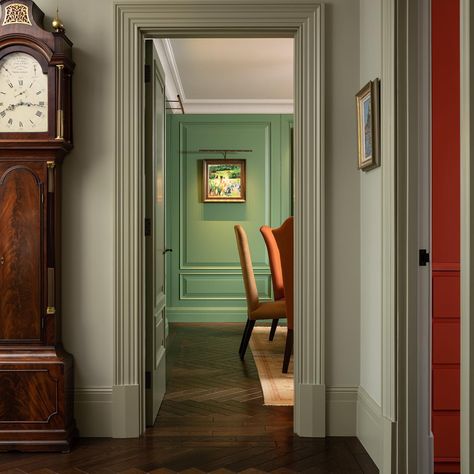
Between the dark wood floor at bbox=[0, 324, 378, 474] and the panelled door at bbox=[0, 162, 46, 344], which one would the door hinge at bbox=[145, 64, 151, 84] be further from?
the dark wood floor at bbox=[0, 324, 378, 474]

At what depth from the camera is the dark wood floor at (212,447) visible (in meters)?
2.86

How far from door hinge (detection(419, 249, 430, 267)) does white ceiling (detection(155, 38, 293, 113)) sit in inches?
126

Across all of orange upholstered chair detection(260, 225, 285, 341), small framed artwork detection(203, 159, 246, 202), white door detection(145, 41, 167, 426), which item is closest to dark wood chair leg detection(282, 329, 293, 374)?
orange upholstered chair detection(260, 225, 285, 341)

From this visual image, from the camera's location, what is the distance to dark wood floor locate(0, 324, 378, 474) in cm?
286

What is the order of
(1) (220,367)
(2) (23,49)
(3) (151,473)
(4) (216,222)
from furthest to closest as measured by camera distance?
(4) (216,222) < (1) (220,367) < (2) (23,49) < (3) (151,473)

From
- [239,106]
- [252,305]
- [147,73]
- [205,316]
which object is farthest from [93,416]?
[239,106]

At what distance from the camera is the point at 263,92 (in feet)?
24.0

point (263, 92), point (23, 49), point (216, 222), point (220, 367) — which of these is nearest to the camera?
point (23, 49)

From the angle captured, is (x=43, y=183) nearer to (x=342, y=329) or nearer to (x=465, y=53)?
(x=342, y=329)

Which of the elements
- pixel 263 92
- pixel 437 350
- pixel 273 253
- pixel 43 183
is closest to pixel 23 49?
pixel 43 183

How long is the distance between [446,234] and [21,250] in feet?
6.80

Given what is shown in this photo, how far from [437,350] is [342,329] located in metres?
0.63

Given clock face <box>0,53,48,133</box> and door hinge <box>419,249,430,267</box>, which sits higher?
clock face <box>0,53,48,133</box>

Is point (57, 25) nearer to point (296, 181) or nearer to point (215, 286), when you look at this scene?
point (296, 181)
